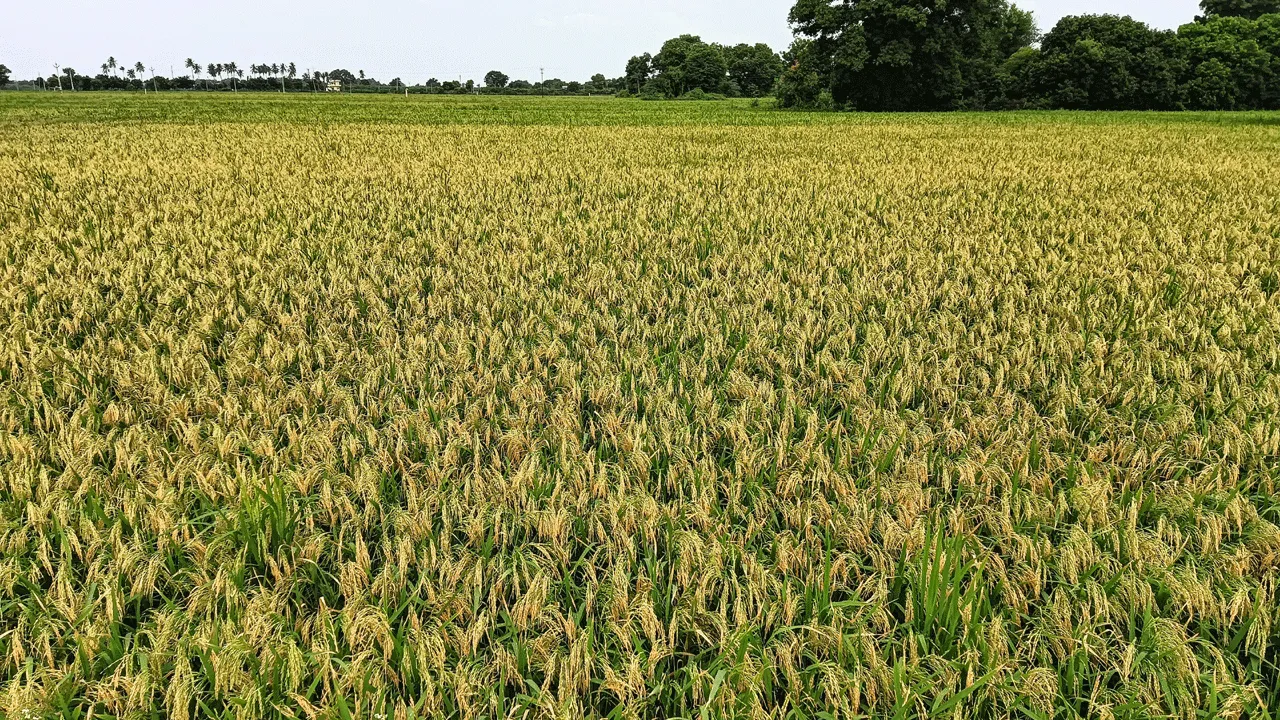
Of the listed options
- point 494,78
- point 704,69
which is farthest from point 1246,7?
point 494,78

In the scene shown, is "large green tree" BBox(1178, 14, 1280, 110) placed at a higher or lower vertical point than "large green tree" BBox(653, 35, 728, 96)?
lower

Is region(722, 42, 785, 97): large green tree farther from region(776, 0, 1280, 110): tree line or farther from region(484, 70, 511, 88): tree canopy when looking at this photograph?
region(484, 70, 511, 88): tree canopy

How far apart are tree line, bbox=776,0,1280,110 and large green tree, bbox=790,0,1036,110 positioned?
5 cm

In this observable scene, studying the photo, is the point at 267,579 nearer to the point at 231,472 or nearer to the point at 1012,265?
the point at 231,472

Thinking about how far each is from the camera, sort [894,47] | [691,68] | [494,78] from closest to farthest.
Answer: [894,47] < [691,68] < [494,78]

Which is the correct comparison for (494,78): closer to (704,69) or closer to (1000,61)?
(704,69)

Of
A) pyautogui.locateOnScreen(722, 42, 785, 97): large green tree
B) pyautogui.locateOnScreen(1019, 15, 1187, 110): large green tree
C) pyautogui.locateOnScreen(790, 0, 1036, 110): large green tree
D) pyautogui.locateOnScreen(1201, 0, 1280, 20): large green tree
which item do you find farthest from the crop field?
pyautogui.locateOnScreen(722, 42, 785, 97): large green tree

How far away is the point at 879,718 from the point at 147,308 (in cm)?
454

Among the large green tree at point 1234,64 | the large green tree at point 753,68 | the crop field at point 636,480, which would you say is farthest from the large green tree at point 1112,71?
the large green tree at point 753,68

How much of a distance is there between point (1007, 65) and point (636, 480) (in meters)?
58.3

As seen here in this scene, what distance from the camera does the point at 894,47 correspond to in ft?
114

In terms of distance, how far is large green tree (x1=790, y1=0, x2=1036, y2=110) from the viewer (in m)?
34.8

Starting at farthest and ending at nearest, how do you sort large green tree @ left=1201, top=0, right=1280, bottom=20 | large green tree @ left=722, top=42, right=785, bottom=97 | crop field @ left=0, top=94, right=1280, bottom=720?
large green tree @ left=722, top=42, right=785, bottom=97 → large green tree @ left=1201, top=0, right=1280, bottom=20 → crop field @ left=0, top=94, right=1280, bottom=720

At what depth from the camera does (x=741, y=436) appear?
2.55 meters
